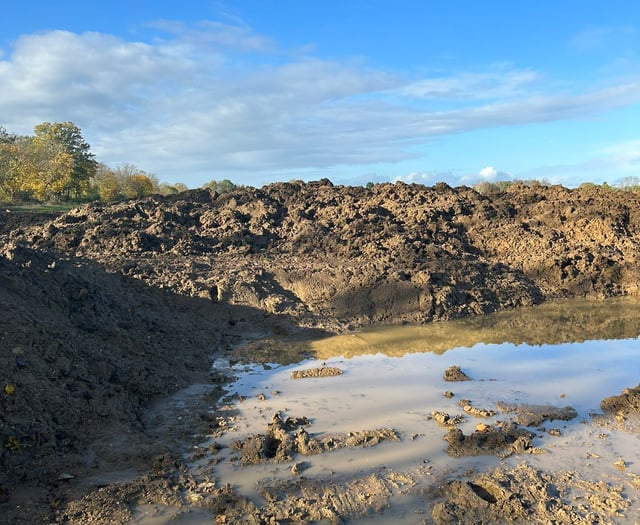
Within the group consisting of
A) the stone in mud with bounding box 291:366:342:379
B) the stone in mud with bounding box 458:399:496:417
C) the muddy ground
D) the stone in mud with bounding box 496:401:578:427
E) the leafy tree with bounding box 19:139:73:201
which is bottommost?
the stone in mud with bounding box 496:401:578:427

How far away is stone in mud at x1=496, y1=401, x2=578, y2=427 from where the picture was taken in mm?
5934

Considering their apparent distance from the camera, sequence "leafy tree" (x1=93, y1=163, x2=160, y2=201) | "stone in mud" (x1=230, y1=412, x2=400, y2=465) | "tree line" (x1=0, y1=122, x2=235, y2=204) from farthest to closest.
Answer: "leafy tree" (x1=93, y1=163, x2=160, y2=201) → "tree line" (x1=0, y1=122, x2=235, y2=204) → "stone in mud" (x1=230, y1=412, x2=400, y2=465)

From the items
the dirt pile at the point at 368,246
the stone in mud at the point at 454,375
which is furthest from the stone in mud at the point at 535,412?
the dirt pile at the point at 368,246

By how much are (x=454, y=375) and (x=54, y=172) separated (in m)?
29.5

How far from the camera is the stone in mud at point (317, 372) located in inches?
299

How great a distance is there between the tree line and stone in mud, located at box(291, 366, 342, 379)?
1737 cm

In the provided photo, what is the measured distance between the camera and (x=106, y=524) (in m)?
3.98

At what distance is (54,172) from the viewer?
29969 millimetres

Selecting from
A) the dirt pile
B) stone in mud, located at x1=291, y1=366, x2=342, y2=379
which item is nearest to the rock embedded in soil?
stone in mud, located at x1=291, y1=366, x2=342, y2=379

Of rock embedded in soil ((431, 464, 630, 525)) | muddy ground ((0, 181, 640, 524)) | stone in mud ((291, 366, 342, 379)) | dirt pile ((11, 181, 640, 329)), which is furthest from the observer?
dirt pile ((11, 181, 640, 329))

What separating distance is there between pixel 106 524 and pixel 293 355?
191 inches

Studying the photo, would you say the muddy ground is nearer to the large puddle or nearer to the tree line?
the large puddle

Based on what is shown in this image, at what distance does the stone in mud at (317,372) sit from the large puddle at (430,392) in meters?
0.12

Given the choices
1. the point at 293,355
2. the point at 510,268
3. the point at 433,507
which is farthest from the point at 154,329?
the point at 510,268
